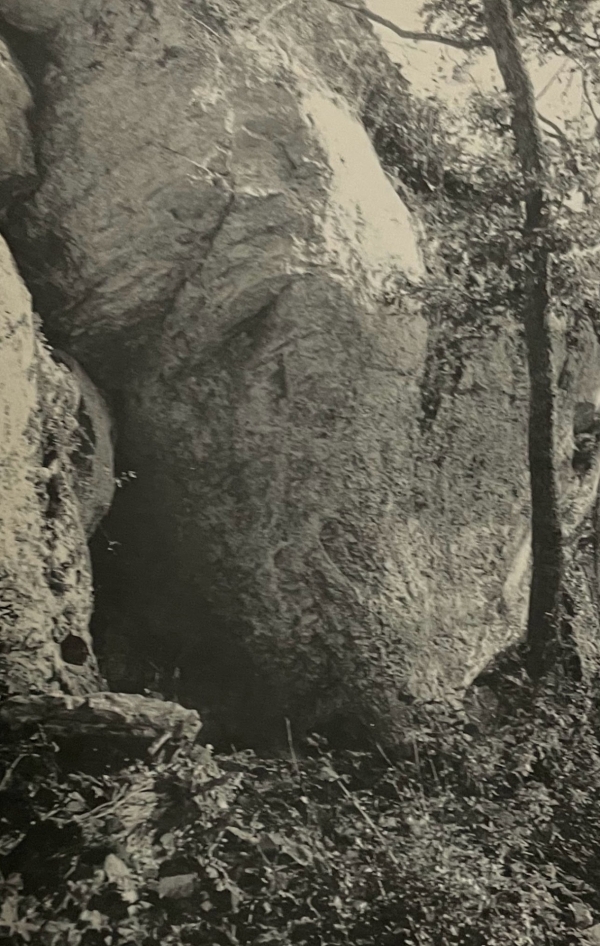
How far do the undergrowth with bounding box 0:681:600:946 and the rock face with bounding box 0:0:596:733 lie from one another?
188 millimetres

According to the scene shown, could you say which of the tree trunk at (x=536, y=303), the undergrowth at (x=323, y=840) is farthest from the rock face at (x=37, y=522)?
the tree trunk at (x=536, y=303)

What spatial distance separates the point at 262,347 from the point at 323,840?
1217mm

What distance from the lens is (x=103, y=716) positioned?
1.79 metres

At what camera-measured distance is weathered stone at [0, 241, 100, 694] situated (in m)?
1.76

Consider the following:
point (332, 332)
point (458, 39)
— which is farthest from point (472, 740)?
point (458, 39)

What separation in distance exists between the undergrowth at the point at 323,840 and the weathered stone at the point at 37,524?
18cm

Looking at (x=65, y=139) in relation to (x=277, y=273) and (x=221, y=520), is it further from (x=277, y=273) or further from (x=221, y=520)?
(x=221, y=520)

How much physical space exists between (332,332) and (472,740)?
114 cm

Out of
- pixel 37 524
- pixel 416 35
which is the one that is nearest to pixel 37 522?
pixel 37 524

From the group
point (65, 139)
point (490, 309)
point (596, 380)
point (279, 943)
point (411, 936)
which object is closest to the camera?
point (279, 943)

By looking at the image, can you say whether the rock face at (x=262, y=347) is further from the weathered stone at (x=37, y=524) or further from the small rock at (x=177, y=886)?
the small rock at (x=177, y=886)

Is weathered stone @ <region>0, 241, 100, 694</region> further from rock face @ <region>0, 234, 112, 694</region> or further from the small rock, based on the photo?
the small rock

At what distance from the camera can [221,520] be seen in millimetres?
2076

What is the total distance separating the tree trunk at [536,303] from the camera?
2.44 m
